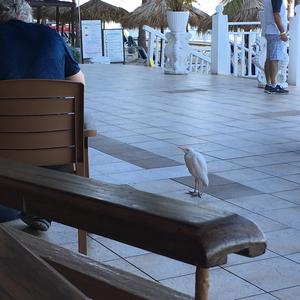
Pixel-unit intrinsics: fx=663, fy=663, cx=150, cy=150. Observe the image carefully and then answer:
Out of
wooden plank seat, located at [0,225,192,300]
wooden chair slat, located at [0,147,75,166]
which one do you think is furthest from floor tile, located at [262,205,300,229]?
wooden plank seat, located at [0,225,192,300]

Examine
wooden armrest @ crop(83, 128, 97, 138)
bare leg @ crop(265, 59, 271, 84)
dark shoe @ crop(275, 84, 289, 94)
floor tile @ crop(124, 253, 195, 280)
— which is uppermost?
wooden armrest @ crop(83, 128, 97, 138)

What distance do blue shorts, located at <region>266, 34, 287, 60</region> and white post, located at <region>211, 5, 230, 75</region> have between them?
3758 mm

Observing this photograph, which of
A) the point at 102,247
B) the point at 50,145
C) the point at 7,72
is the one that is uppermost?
the point at 7,72

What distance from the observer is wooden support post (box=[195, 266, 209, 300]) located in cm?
123

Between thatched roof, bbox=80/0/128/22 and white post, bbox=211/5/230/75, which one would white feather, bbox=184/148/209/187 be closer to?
white post, bbox=211/5/230/75

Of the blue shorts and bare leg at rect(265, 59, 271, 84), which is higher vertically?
the blue shorts

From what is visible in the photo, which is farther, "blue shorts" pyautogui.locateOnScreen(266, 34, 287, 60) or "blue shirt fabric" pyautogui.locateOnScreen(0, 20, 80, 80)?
"blue shorts" pyautogui.locateOnScreen(266, 34, 287, 60)

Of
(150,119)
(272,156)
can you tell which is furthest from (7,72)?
(150,119)

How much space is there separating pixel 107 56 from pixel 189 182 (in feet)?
54.5

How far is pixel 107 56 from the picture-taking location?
2131 centimetres

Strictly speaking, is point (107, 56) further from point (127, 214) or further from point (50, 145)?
point (127, 214)

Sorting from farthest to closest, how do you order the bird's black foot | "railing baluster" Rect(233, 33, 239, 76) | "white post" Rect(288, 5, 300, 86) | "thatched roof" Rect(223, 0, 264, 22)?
1. "thatched roof" Rect(223, 0, 264, 22)
2. "railing baluster" Rect(233, 33, 239, 76)
3. "white post" Rect(288, 5, 300, 86)
4. the bird's black foot

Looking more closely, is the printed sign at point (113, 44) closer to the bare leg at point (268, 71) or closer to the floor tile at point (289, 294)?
the bare leg at point (268, 71)

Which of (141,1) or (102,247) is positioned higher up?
(141,1)
